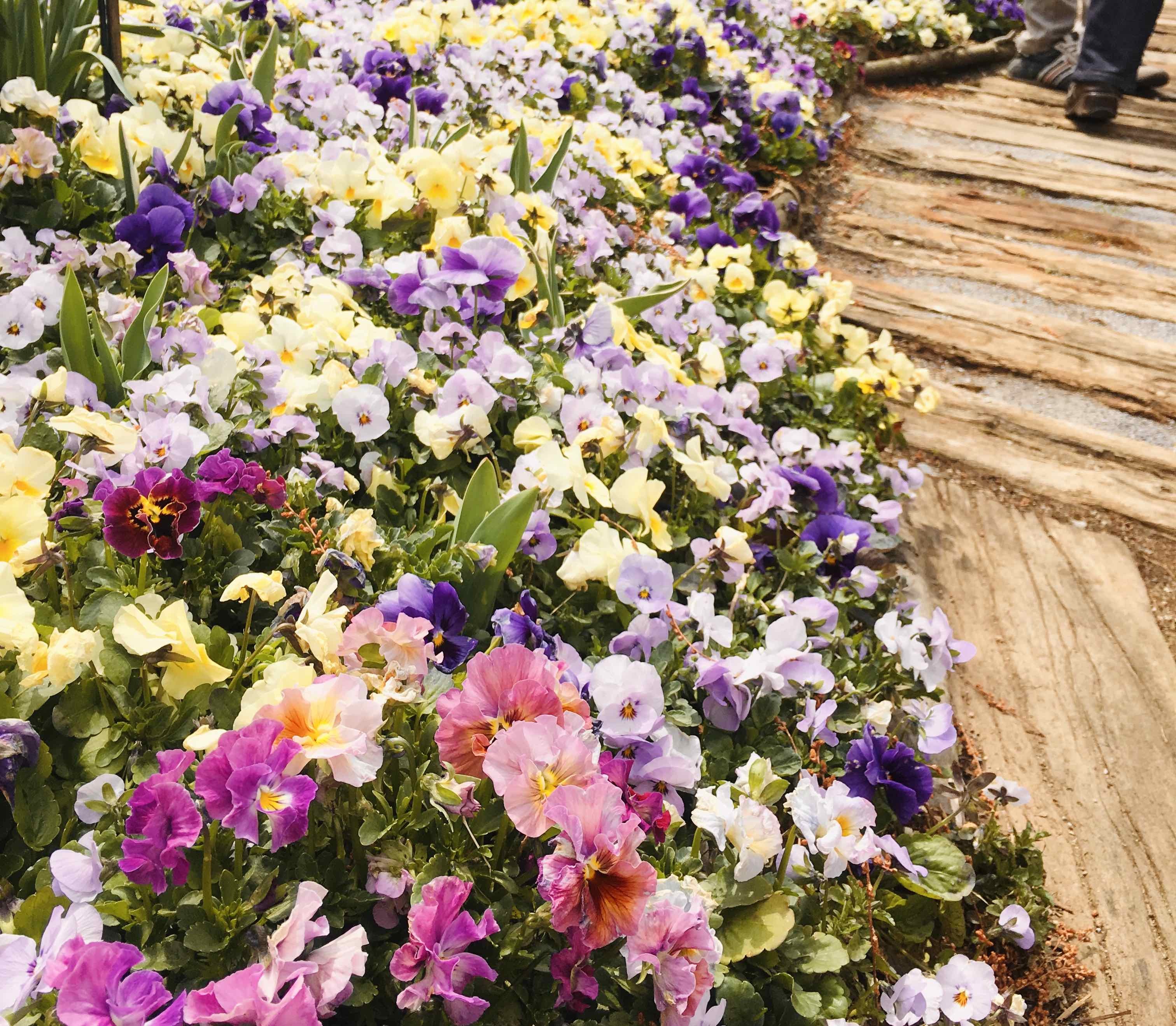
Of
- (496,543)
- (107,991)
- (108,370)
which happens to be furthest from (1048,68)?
(107,991)

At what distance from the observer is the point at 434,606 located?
4.70ft

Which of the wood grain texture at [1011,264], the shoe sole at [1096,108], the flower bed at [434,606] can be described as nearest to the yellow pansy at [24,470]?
the flower bed at [434,606]

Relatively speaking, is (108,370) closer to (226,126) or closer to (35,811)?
(35,811)

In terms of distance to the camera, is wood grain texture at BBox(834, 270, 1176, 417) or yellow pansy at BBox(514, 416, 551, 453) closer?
yellow pansy at BBox(514, 416, 551, 453)

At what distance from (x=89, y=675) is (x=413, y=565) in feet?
1.60

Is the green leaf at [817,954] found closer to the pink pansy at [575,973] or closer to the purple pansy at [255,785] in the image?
the pink pansy at [575,973]

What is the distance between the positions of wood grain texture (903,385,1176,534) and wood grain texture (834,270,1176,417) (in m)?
0.27

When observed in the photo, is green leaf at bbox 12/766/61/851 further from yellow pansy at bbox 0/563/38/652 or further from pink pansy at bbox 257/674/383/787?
pink pansy at bbox 257/674/383/787

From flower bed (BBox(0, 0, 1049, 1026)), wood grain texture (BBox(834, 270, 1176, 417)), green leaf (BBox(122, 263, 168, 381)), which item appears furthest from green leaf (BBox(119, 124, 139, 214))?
wood grain texture (BBox(834, 270, 1176, 417))

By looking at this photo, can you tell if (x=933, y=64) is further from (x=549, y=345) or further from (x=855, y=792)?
(x=855, y=792)

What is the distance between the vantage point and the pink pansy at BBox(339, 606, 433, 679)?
1.17 metres

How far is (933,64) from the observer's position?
6.51m

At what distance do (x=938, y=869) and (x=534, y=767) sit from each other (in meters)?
0.89

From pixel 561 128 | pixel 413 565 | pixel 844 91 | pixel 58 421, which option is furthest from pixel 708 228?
pixel 844 91
